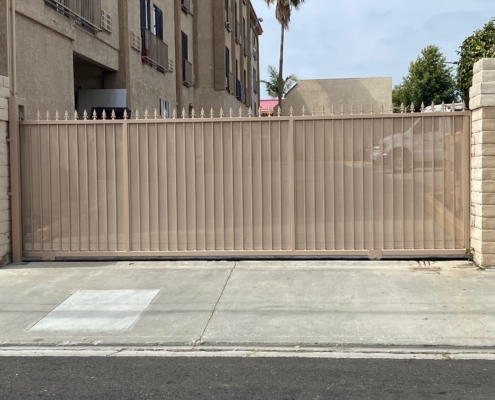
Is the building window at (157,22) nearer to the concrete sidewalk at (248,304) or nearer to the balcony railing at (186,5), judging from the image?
the balcony railing at (186,5)

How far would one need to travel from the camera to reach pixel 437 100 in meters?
49.4

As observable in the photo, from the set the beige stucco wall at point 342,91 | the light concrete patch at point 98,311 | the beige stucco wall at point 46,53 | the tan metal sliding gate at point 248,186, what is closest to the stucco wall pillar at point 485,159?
the tan metal sliding gate at point 248,186

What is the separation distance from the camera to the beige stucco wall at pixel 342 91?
3856cm

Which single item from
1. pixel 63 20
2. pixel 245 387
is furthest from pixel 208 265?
pixel 63 20

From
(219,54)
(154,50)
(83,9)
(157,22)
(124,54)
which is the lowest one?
(124,54)

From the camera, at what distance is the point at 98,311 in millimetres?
7012

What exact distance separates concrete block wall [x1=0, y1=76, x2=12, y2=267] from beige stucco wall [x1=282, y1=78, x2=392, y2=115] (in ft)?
99.6

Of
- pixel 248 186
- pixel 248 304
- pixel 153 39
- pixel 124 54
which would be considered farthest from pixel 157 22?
pixel 248 304

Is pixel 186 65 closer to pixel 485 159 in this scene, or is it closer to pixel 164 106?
pixel 164 106

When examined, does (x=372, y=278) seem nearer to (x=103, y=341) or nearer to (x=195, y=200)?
(x=195, y=200)

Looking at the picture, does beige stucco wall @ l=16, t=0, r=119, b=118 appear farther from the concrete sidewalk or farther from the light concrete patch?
the light concrete patch

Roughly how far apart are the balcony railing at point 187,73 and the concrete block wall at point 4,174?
14.4m

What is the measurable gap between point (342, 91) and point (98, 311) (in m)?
34.1

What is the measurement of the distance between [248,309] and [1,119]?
4918 millimetres
